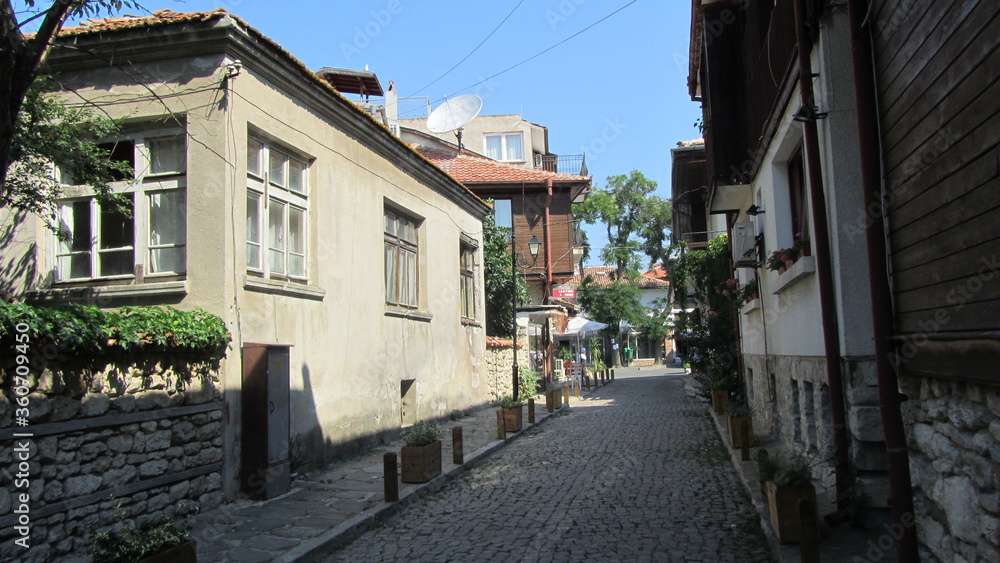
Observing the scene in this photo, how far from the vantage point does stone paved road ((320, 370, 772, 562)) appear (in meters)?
6.30

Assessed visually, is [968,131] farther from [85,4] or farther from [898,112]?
[85,4]

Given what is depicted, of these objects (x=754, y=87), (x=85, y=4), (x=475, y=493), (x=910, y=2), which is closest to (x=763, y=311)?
(x=754, y=87)

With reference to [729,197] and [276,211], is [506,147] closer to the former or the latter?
[729,197]

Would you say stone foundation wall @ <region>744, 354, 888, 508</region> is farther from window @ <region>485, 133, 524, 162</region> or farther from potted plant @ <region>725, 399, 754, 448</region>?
window @ <region>485, 133, 524, 162</region>

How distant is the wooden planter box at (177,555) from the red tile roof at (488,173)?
23.1 m

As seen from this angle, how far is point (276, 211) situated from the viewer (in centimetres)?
981

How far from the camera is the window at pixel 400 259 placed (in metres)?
13.8

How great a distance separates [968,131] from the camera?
150 inches

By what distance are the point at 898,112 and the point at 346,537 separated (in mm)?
5880

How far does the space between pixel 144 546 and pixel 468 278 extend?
1469 cm

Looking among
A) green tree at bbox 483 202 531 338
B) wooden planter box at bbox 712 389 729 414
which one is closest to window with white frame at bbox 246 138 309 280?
wooden planter box at bbox 712 389 729 414

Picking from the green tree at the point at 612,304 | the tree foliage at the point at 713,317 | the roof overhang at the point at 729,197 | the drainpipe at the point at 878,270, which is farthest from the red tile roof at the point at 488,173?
the drainpipe at the point at 878,270

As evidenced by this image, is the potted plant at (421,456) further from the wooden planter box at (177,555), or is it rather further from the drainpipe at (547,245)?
the drainpipe at (547,245)

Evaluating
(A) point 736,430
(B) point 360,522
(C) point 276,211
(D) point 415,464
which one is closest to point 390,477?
(B) point 360,522
